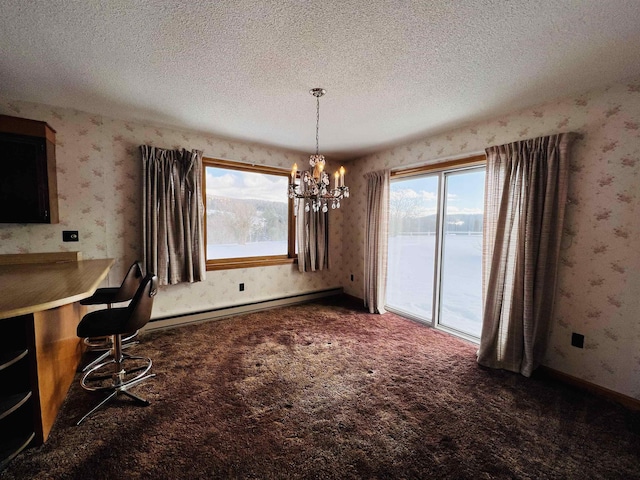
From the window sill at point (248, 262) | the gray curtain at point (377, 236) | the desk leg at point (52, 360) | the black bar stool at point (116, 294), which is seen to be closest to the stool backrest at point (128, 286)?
the black bar stool at point (116, 294)

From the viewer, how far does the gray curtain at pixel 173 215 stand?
3.21 metres

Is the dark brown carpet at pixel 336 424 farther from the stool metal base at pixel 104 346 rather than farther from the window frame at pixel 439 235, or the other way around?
the window frame at pixel 439 235

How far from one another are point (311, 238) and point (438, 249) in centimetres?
191

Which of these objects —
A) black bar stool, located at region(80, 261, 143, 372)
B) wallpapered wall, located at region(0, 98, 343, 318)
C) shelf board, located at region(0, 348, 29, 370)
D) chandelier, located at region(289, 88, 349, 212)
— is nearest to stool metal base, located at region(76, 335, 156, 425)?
black bar stool, located at region(80, 261, 143, 372)

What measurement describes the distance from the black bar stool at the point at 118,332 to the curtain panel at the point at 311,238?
2510mm

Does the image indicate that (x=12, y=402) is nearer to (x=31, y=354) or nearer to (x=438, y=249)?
(x=31, y=354)

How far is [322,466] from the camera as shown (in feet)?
5.16

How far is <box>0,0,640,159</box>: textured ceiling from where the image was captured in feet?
4.83

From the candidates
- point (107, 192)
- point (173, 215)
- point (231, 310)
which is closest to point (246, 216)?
point (173, 215)

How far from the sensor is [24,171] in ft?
8.20

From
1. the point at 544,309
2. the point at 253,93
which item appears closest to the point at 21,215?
the point at 253,93

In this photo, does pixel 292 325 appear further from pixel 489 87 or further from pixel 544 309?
pixel 489 87

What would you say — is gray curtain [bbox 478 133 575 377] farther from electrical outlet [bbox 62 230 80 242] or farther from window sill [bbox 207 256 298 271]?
electrical outlet [bbox 62 230 80 242]

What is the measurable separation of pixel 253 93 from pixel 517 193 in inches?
101
